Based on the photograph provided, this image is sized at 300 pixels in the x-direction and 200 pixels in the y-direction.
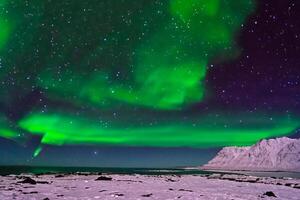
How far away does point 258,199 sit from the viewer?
22969 mm

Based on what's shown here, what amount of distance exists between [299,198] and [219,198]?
5.97 m

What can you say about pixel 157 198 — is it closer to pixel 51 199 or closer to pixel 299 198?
pixel 51 199

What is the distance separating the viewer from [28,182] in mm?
34625

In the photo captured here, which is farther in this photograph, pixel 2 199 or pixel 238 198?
pixel 238 198

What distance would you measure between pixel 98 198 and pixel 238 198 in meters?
9.03

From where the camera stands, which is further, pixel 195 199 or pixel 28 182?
pixel 28 182

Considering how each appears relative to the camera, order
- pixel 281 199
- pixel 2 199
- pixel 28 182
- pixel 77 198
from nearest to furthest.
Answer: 1. pixel 2 199
2. pixel 77 198
3. pixel 281 199
4. pixel 28 182

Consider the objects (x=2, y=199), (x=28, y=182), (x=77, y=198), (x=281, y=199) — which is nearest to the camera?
(x=2, y=199)

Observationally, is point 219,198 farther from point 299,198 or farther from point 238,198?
point 299,198

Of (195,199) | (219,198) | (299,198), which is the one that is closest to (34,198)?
(195,199)

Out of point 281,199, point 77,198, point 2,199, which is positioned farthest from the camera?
point 281,199

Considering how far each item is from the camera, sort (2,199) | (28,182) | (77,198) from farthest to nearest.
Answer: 1. (28,182)
2. (77,198)
3. (2,199)

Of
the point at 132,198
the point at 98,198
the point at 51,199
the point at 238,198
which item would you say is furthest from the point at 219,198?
the point at 51,199

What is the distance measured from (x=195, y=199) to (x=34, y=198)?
9655 mm
